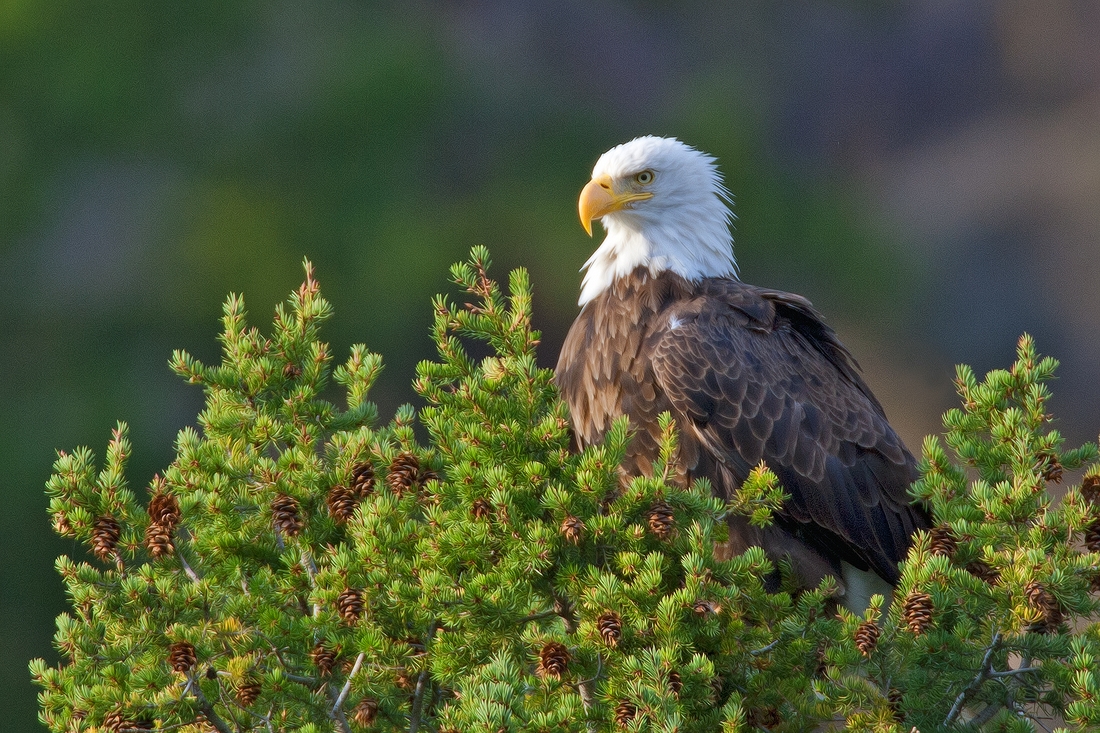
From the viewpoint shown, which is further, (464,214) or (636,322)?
(464,214)

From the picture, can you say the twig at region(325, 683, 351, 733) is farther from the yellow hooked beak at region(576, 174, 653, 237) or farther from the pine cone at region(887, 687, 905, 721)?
the yellow hooked beak at region(576, 174, 653, 237)

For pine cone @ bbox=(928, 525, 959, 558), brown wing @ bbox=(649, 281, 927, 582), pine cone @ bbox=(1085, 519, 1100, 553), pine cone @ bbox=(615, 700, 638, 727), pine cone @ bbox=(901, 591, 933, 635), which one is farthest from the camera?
brown wing @ bbox=(649, 281, 927, 582)

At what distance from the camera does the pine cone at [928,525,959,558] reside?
232 cm

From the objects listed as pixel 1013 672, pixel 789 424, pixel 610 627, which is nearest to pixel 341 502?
pixel 610 627

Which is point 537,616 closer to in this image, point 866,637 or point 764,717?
point 764,717

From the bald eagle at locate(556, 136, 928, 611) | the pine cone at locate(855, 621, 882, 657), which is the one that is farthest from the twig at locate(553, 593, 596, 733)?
the bald eagle at locate(556, 136, 928, 611)

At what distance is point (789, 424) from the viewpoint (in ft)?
11.4

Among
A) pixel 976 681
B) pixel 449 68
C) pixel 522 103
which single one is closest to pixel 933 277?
pixel 522 103

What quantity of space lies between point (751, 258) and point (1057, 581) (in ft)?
32.0

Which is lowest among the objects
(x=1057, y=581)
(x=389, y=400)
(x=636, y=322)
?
(x=1057, y=581)

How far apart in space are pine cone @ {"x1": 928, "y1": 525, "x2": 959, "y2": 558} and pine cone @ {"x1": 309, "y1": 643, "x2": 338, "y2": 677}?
1119mm

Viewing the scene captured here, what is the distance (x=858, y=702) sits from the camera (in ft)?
6.90

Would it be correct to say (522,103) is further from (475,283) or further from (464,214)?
(475,283)

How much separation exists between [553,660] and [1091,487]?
3.62 ft
